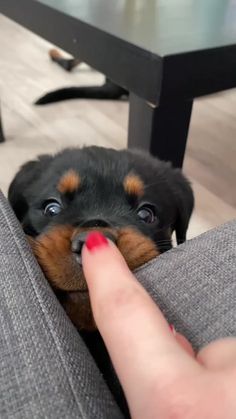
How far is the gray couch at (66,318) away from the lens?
40 centimetres

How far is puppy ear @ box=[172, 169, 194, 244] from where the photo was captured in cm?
110

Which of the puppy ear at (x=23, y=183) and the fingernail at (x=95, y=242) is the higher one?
the fingernail at (x=95, y=242)

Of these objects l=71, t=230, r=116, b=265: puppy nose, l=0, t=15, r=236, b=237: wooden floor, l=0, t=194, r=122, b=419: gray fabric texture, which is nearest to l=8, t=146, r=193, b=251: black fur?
l=71, t=230, r=116, b=265: puppy nose

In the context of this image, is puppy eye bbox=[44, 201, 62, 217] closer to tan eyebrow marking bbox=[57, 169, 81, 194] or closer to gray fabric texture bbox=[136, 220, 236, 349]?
tan eyebrow marking bbox=[57, 169, 81, 194]

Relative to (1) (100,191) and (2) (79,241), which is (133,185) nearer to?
(1) (100,191)

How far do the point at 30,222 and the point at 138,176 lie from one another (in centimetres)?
24

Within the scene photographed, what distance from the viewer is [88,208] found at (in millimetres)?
891

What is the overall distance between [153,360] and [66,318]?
14 centimetres

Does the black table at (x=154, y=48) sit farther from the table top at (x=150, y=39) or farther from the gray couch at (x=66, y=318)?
the gray couch at (x=66, y=318)

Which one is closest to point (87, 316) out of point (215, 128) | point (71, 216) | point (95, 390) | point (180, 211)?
point (71, 216)

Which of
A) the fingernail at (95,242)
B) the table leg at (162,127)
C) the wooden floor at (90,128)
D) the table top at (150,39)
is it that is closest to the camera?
the fingernail at (95,242)

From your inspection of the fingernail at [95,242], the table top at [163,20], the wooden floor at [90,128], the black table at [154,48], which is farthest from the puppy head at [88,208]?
the wooden floor at [90,128]

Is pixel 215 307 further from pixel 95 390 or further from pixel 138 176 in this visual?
pixel 138 176

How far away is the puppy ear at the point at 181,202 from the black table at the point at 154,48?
0.21 m
